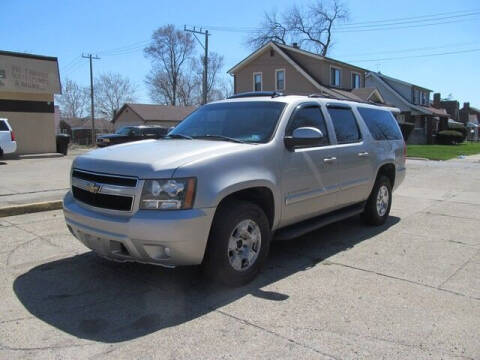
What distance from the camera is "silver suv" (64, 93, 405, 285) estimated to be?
3684 millimetres

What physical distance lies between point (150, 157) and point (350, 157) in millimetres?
2888

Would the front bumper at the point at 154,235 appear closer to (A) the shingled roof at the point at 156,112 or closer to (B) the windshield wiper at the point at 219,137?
(B) the windshield wiper at the point at 219,137

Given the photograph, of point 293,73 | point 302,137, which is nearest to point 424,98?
point 293,73

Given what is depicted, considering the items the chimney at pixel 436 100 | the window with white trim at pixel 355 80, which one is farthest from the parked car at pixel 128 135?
the chimney at pixel 436 100

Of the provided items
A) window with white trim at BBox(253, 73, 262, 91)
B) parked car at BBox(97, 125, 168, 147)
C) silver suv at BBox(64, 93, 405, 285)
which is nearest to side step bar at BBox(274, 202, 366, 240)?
silver suv at BBox(64, 93, 405, 285)

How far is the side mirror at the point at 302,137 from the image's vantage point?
455 cm

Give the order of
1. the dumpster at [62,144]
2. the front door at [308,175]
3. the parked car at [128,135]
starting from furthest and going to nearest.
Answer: the dumpster at [62,144] < the parked car at [128,135] < the front door at [308,175]

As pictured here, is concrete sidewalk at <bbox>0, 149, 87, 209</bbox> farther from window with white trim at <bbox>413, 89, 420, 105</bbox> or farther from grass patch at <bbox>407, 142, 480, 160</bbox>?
window with white trim at <bbox>413, 89, 420, 105</bbox>

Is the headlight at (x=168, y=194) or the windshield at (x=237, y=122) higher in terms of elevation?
the windshield at (x=237, y=122)

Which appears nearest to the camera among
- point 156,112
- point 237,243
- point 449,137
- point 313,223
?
point 237,243

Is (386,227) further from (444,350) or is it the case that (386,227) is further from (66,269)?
(66,269)

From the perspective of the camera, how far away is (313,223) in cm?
524

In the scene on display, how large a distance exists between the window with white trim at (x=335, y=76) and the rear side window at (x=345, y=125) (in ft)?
94.7

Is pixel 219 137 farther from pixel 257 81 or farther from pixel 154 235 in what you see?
pixel 257 81
